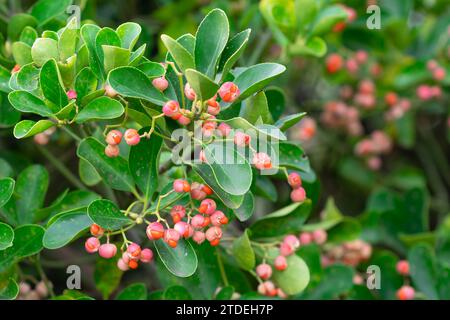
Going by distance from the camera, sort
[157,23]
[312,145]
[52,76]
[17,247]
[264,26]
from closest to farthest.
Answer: [52,76]
[17,247]
[264,26]
[157,23]
[312,145]

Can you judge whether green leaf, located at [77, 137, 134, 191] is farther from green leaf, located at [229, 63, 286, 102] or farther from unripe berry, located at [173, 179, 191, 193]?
green leaf, located at [229, 63, 286, 102]

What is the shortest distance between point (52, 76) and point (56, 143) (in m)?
0.70

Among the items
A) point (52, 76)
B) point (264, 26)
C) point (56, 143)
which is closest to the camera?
point (52, 76)

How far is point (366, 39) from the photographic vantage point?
6.60ft

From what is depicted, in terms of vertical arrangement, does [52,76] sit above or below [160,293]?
above

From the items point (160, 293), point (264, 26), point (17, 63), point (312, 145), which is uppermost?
point (17, 63)

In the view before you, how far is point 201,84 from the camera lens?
3.49ft

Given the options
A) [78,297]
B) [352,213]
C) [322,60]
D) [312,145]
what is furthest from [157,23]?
[78,297]

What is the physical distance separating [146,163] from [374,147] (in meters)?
1.18

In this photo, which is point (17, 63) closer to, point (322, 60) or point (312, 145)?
point (322, 60)

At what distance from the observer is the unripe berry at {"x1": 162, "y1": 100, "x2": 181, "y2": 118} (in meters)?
1.11

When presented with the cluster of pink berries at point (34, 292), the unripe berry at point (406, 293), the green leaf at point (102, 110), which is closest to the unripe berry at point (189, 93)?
the green leaf at point (102, 110)

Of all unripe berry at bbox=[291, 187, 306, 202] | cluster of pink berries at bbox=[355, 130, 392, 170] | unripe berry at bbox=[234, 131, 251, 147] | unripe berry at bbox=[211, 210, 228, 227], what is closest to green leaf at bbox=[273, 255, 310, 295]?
unripe berry at bbox=[291, 187, 306, 202]

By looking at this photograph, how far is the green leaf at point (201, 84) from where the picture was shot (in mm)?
1044
